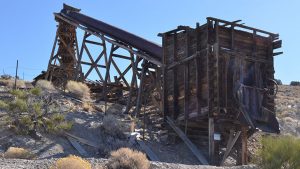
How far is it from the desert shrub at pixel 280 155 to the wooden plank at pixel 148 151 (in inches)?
185

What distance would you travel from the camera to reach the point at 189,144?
20.8 m

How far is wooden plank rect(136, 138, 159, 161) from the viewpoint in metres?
19.3

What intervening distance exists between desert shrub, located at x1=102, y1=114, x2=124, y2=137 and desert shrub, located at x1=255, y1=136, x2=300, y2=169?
670 centimetres

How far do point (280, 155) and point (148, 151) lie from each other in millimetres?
5915

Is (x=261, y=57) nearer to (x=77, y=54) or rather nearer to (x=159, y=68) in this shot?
(x=159, y=68)

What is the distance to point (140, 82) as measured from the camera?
82.8 feet

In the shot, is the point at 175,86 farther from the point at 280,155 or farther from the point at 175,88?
the point at 280,155

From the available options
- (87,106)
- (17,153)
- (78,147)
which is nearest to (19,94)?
(87,106)

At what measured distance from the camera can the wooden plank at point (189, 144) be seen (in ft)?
64.5

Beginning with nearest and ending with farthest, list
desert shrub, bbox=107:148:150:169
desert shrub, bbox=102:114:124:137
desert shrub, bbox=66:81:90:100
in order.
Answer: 1. desert shrub, bbox=107:148:150:169
2. desert shrub, bbox=102:114:124:137
3. desert shrub, bbox=66:81:90:100

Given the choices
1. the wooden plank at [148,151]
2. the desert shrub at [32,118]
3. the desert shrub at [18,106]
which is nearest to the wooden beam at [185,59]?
the wooden plank at [148,151]

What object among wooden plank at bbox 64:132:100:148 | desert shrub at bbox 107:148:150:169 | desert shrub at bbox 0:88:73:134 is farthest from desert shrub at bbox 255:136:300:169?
desert shrub at bbox 0:88:73:134

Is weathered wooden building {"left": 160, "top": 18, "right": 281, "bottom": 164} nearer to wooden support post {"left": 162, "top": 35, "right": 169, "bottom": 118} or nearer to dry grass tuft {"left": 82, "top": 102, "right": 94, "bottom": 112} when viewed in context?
wooden support post {"left": 162, "top": 35, "right": 169, "bottom": 118}

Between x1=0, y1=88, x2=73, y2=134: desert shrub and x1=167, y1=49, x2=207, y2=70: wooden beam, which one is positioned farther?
x1=167, y1=49, x2=207, y2=70: wooden beam
